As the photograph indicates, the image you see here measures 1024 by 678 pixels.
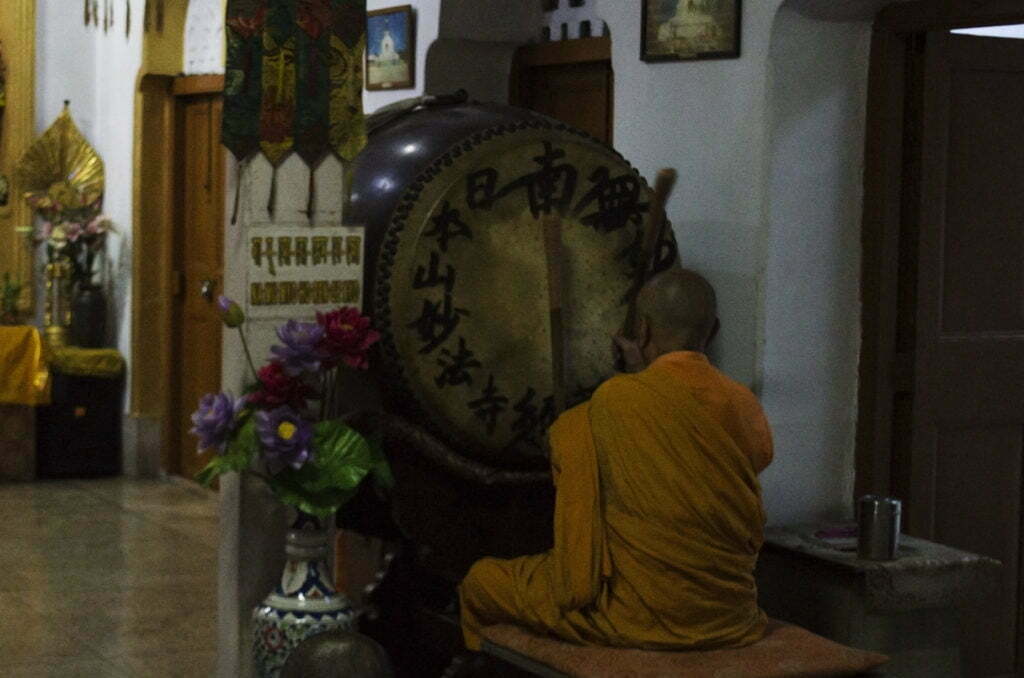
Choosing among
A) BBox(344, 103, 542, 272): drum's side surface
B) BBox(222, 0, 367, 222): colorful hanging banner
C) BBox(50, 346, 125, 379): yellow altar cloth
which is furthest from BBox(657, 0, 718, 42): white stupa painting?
BBox(50, 346, 125, 379): yellow altar cloth

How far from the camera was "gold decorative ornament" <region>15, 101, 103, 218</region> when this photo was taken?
990 centimetres

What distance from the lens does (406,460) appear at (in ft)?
16.3

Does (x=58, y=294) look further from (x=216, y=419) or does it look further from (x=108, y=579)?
(x=216, y=419)

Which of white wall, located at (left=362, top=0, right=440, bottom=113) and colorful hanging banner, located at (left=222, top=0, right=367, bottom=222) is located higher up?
white wall, located at (left=362, top=0, right=440, bottom=113)

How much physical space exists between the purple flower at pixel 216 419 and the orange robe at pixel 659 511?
0.86 metres

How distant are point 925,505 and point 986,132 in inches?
45.6

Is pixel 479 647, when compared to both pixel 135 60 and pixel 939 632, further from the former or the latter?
pixel 135 60

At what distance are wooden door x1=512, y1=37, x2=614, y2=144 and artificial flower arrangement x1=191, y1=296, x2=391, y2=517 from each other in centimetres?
208

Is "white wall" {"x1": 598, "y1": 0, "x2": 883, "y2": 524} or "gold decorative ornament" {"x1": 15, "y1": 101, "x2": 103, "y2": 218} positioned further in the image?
"gold decorative ornament" {"x1": 15, "y1": 101, "x2": 103, "y2": 218}

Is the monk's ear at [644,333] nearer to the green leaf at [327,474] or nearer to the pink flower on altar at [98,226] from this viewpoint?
the green leaf at [327,474]

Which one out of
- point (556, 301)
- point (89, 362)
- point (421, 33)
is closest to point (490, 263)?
point (556, 301)

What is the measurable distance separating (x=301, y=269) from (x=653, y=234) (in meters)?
1.01

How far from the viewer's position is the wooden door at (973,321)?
540 centimetres

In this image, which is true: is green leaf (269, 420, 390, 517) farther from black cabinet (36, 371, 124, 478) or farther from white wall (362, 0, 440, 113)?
black cabinet (36, 371, 124, 478)
